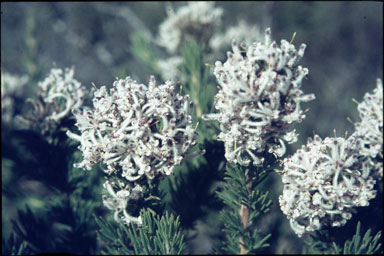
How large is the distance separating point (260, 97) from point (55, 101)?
98 centimetres

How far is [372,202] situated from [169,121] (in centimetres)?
91

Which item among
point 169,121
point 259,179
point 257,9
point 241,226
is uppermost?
point 257,9

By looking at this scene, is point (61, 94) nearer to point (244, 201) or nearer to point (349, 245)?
point (244, 201)

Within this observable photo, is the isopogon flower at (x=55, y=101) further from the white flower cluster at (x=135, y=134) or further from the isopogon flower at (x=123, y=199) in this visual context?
the isopogon flower at (x=123, y=199)

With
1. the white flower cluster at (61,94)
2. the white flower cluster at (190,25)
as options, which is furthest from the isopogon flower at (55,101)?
the white flower cluster at (190,25)

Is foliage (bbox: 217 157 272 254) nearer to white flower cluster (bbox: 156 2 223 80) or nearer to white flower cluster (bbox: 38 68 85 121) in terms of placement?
white flower cluster (bbox: 38 68 85 121)

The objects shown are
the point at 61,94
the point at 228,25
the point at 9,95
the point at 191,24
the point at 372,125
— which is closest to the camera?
the point at 372,125

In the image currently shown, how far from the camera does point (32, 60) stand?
235cm

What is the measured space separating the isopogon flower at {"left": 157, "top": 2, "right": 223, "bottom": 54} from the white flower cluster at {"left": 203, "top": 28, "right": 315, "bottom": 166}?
1392 millimetres

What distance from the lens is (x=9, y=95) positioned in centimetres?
201

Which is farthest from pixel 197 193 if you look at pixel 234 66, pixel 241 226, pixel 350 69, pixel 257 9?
pixel 350 69

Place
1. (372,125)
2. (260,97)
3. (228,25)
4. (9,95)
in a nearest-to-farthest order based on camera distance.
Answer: (260,97) → (372,125) → (9,95) → (228,25)

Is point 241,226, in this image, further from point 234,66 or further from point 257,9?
point 257,9

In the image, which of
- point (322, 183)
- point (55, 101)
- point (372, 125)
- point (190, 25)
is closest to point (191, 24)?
point (190, 25)
